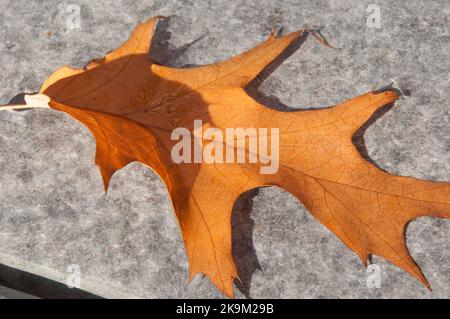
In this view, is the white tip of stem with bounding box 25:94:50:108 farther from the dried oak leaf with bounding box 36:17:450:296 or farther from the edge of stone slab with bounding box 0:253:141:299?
the edge of stone slab with bounding box 0:253:141:299

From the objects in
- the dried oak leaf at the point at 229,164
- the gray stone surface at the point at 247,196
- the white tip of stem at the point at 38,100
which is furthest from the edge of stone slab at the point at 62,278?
the white tip of stem at the point at 38,100

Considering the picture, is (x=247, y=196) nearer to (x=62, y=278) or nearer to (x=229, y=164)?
(x=229, y=164)

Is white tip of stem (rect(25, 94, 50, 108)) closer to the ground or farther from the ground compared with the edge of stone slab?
farther from the ground

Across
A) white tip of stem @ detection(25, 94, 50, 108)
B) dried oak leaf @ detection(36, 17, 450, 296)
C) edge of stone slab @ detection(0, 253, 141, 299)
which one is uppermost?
white tip of stem @ detection(25, 94, 50, 108)

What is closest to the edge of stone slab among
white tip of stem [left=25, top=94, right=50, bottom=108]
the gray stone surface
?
the gray stone surface

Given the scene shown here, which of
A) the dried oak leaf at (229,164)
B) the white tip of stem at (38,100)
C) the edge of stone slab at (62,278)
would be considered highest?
the white tip of stem at (38,100)

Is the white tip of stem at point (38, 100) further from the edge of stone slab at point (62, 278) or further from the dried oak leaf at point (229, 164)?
the edge of stone slab at point (62, 278)
